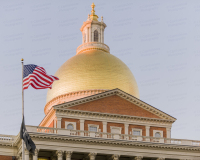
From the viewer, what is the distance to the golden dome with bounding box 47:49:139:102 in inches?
2739

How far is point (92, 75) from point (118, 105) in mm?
6192

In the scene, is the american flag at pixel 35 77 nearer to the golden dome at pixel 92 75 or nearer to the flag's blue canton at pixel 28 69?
the flag's blue canton at pixel 28 69

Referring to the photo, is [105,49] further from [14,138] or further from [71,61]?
[14,138]

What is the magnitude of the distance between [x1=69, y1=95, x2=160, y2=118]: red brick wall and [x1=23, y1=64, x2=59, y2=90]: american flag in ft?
41.2

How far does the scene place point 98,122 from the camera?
211 ft

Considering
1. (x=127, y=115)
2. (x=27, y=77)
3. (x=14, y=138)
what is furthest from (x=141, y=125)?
(x=27, y=77)

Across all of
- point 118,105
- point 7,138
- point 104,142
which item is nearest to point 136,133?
point 118,105

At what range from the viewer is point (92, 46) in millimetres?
75812

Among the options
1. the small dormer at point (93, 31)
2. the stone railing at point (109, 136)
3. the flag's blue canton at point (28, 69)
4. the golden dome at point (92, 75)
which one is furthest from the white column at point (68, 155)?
the small dormer at point (93, 31)

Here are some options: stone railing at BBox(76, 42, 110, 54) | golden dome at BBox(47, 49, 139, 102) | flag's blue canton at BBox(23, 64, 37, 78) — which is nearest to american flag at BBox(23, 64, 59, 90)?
flag's blue canton at BBox(23, 64, 37, 78)

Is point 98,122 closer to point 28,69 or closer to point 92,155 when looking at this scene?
point 92,155

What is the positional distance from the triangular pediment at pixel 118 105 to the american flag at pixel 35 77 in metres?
12.6

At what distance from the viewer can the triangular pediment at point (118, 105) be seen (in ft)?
212

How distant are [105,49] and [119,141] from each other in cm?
1907
